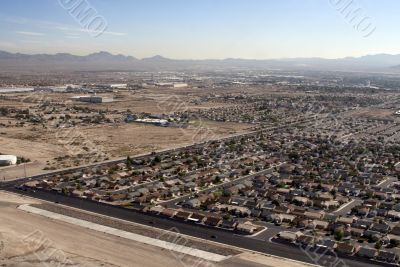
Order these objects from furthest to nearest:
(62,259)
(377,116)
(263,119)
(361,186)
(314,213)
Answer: (377,116), (263,119), (361,186), (314,213), (62,259)

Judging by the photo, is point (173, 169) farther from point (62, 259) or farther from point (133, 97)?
point (133, 97)

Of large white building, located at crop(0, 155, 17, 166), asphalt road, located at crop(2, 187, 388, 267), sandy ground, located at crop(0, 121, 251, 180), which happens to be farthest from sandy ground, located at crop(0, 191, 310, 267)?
large white building, located at crop(0, 155, 17, 166)

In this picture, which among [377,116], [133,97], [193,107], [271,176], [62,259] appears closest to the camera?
[62,259]

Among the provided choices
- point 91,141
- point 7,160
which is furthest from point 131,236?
point 91,141

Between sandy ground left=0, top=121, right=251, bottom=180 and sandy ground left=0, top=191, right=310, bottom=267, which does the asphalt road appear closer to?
sandy ground left=0, top=191, right=310, bottom=267

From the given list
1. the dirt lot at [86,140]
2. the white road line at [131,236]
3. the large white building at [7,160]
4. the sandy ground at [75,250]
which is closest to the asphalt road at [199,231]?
the sandy ground at [75,250]

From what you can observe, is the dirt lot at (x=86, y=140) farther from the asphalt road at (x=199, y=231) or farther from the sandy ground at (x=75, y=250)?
the sandy ground at (x=75, y=250)

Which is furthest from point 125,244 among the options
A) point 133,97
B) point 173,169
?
point 133,97
